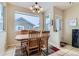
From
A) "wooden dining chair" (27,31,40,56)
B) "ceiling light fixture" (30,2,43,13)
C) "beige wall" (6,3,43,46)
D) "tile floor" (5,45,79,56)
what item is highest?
"ceiling light fixture" (30,2,43,13)

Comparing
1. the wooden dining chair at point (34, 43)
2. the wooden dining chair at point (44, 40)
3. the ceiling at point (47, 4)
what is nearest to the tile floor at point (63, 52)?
the wooden dining chair at point (44, 40)

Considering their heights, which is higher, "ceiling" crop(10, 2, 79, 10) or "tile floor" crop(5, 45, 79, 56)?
"ceiling" crop(10, 2, 79, 10)

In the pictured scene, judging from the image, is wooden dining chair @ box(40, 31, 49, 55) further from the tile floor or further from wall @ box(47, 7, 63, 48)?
the tile floor

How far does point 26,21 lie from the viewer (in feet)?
5.73

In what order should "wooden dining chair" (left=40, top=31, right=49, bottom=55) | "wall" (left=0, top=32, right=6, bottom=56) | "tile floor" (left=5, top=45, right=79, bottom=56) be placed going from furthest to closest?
"wooden dining chair" (left=40, top=31, right=49, bottom=55), "tile floor" (left=5, top=45, right=79, bottom=56), "wall" (left=0, top=32, right=6, bottom=56)

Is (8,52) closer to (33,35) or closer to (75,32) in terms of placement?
(33,35)

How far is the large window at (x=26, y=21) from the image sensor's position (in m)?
1.71

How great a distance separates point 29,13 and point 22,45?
2.72 feet

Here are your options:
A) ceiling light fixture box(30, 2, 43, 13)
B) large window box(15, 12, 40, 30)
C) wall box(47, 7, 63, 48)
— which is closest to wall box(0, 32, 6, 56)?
large window box(15, 12, 40, 30)

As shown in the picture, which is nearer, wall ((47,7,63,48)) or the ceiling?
the ceiling

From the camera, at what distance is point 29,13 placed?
180 centimetres

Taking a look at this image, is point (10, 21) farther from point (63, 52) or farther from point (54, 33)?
point (63, 52)

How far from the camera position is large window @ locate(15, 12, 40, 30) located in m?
1.71

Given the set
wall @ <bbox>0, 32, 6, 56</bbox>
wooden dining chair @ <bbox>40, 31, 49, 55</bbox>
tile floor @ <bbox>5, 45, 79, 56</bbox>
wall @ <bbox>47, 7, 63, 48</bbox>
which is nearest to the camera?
wall @ <bbox>0, 32, 6, 56</bbox>
